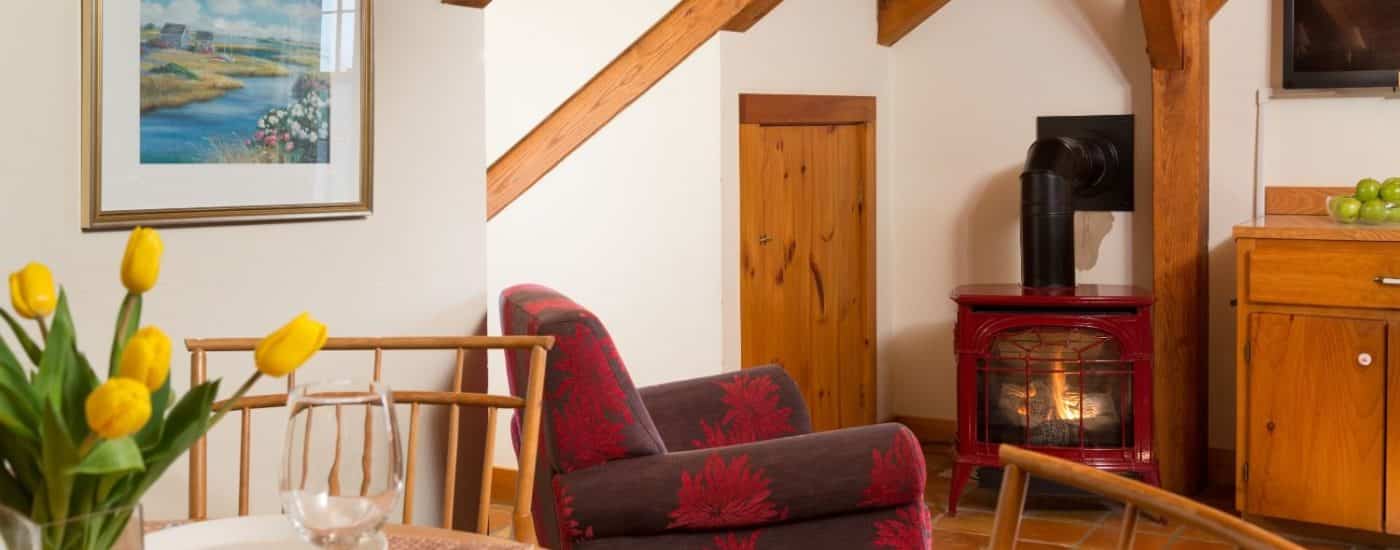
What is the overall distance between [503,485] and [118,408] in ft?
12.5

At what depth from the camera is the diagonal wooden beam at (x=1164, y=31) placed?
442 centimetres

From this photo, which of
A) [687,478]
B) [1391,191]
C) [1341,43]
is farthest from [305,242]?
[1341,43]

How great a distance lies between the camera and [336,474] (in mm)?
1199

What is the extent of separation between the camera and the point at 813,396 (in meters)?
4.96

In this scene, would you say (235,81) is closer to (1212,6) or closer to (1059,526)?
(1059,526)

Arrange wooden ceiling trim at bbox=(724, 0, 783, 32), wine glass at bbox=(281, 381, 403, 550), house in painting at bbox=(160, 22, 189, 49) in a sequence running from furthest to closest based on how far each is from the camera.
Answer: wooden ceiling trim at bbox=(724, 0, 783, 32) < house in painting at bbox=(160, 22, 189, 49) < wine glass at bbox=(281, 381, 403, 550)

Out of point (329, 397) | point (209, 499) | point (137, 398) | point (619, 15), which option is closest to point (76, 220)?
point (209, 499)

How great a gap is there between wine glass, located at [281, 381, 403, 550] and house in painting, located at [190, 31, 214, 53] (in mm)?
1408

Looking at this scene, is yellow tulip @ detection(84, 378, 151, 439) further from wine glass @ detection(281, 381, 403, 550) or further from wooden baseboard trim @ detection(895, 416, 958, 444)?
wooden baseboard trim @ detection(895, 416, 958, 444)

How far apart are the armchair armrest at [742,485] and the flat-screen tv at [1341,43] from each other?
8.83ft

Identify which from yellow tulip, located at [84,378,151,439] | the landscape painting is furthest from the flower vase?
the landscape painting

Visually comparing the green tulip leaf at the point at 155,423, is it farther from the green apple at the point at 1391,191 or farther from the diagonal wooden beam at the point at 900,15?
the diagonal wooden beam at the point at 900,15

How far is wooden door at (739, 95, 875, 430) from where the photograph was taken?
464cm

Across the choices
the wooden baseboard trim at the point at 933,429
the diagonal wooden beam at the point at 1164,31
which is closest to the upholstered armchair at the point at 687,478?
the diagonal wooden beam at the point at 1164,31
